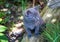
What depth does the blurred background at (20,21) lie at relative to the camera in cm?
248

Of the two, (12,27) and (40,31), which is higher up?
(40,31)

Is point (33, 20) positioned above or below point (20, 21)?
above

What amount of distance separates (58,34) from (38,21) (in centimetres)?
30

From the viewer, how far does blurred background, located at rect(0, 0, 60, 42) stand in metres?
2.48

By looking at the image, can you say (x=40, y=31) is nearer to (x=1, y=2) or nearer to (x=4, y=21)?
(x=4, y=21)

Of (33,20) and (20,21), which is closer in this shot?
(33,20)

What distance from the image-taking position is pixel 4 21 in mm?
3701

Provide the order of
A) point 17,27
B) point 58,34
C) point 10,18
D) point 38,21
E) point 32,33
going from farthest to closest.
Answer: point 10,18 < point 17,27 < point 32,33 < point 38,21 < point 58,34

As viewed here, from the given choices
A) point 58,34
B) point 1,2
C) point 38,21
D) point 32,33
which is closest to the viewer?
point 58,34

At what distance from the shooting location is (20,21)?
3748 mm

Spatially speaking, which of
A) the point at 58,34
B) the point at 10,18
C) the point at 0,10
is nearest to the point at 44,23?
the point at 58,34

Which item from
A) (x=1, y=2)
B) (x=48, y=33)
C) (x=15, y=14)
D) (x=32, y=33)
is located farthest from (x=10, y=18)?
(x=48, y=33)

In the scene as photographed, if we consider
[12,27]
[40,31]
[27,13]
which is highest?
[27,13]

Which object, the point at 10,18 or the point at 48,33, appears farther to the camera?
the point at 10,18
